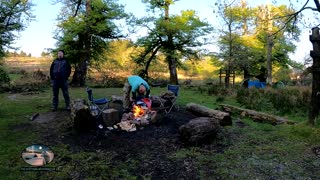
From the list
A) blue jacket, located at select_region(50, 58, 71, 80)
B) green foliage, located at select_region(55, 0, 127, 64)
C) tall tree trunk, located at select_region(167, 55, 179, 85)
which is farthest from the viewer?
tall tree trunk, located at select_region(167, 55, 179, 85)

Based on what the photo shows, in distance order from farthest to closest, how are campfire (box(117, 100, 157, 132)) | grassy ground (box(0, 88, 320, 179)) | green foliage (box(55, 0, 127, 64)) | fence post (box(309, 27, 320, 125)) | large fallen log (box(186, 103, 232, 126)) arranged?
1. green foliage (box(55, 0, 127, 64))
2. large fallen log (box(186, 103, 232, 126))
3. campfire (box(117, 100, 157, 132))
4. fence post (box(309, 27, 320, 125))
5. grassy ground (box(0, 88, 320, 179))

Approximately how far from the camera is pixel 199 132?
7.22m

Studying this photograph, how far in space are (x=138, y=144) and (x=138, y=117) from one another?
162 centimetres

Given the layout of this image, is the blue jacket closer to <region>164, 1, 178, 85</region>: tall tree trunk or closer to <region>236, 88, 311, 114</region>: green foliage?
<region>236, 88, 311, 114</region>: green foliage

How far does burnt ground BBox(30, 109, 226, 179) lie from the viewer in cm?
583

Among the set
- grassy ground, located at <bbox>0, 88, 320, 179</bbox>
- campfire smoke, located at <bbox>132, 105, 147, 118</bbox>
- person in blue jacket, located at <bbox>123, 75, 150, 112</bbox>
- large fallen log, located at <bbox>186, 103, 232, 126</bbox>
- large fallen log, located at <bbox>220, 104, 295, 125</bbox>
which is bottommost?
grassy ground, located at <bbox>0, 88, 320, 179</bbox>

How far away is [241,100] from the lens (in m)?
13.8

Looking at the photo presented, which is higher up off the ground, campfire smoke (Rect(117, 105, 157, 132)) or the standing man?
the standing man

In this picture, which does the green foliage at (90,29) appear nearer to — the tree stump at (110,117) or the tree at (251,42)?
the tree at (251,42)

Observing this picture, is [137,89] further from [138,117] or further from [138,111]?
[138,117]

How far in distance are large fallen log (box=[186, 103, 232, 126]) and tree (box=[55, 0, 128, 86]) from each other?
40.5ft

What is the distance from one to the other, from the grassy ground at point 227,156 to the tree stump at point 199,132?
189 millimetres

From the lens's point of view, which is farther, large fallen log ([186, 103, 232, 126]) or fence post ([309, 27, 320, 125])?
large fallen log ([186, 103, 232, 126])

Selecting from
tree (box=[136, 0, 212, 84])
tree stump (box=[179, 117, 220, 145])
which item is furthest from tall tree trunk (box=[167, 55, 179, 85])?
tree stump (box=[179, 117, 220, 145])
